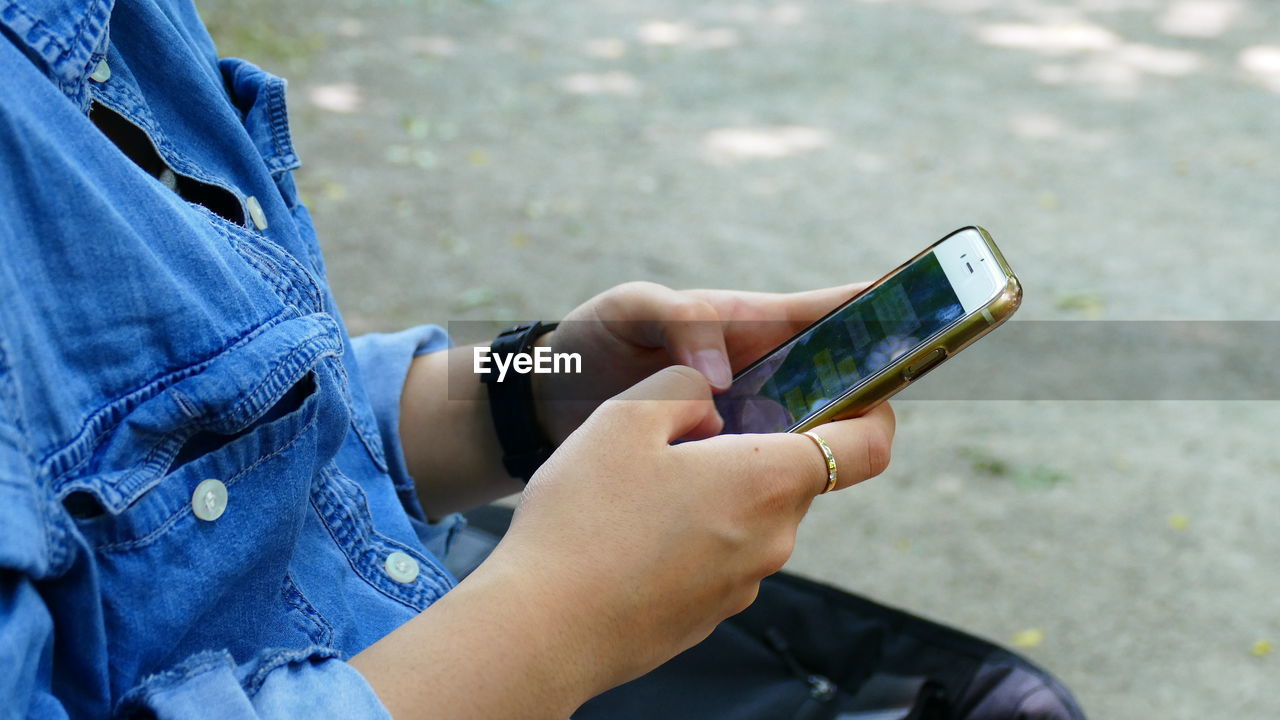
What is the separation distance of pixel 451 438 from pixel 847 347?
1.49 feet

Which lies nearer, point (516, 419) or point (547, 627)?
point (547, 627)

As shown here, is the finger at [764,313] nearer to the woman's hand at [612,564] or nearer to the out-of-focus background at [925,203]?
the woman's hand at [612,564]

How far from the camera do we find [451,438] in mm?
1274

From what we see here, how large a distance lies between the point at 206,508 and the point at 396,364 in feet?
1.72

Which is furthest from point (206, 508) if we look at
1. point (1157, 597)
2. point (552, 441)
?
point (1157, 597)

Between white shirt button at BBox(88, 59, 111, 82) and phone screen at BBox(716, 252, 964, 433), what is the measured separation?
2.22ft

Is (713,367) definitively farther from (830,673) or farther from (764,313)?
(830,673)

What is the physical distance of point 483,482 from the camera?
1294 mm

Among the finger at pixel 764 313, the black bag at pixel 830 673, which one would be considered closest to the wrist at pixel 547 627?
the black bag at pixel 830 673

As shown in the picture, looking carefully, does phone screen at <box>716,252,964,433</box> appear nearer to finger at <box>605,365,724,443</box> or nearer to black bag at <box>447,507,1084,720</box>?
finger at <box>605,365,724,443</box>

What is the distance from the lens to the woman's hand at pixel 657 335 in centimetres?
115
